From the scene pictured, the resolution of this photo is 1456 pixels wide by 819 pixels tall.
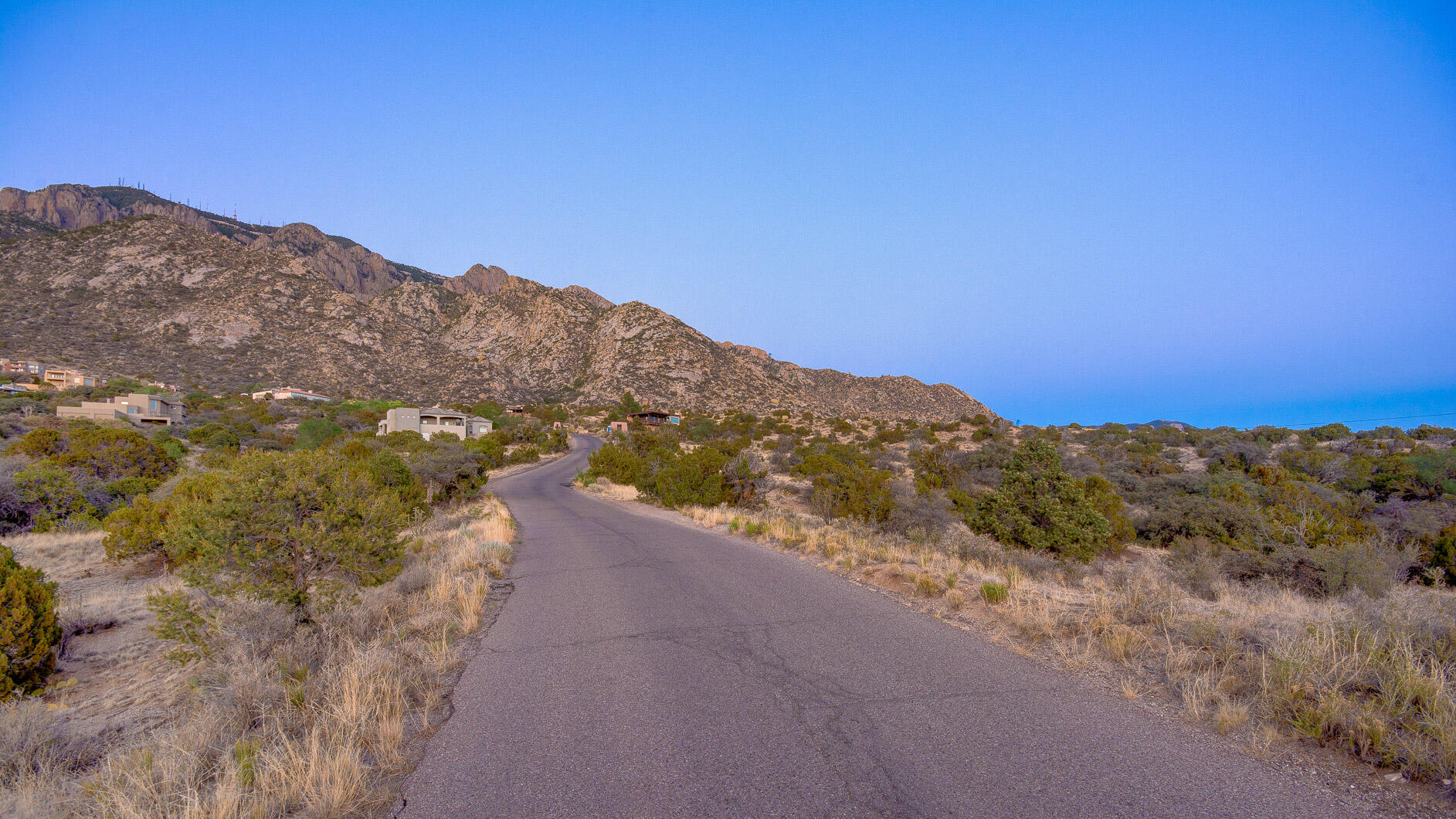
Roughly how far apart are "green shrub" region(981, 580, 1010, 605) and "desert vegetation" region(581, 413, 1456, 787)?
0.14ft

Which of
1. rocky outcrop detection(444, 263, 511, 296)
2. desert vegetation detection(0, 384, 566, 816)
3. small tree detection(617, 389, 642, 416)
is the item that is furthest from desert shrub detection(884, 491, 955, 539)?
rocky outcrop detection(444, 263, 511, 296)

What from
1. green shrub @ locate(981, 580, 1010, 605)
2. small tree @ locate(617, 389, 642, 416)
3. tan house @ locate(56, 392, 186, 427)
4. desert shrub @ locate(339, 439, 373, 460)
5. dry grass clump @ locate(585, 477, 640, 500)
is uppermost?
small tree @ locate(617, 389, 642, 416)

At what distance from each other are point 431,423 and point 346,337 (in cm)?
2855

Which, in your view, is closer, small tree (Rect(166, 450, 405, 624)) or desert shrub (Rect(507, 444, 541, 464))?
small tree (Rect(166, 450, 405, 624))

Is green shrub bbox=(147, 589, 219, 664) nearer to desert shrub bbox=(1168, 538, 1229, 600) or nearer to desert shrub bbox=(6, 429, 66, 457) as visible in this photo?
desert shrub bbox=(1168, 538, 1229, 600)

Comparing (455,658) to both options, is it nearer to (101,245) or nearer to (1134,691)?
(1134,691)

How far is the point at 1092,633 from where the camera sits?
5863 millimetres

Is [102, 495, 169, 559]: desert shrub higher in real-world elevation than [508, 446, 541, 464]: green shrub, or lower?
higher

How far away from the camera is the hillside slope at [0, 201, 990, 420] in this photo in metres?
60.8

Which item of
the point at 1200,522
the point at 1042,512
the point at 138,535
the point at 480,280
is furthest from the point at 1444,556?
the point at 480,280

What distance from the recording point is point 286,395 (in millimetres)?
55875

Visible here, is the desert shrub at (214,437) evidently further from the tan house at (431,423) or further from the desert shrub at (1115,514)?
the desert shrub at (1115,514)

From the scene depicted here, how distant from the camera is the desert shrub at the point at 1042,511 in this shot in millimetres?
13305

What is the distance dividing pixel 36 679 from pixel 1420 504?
29807 millimetres
